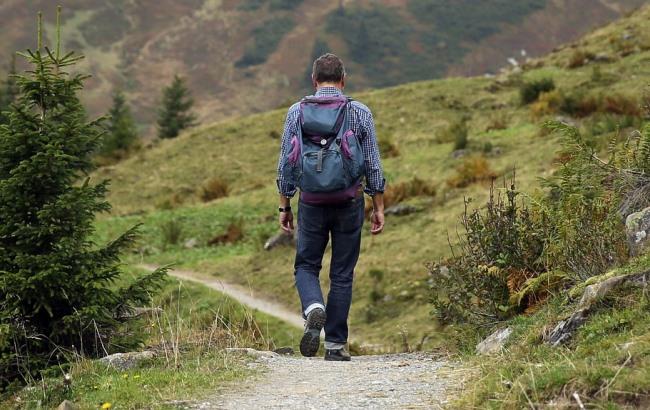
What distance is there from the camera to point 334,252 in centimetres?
766

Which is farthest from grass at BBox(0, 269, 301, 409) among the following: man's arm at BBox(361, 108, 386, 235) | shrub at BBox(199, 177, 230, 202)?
shrub at BBox(199, 177, 230, 202)

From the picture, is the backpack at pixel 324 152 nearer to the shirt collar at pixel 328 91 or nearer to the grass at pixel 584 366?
the shirt collar at pixel 328 91

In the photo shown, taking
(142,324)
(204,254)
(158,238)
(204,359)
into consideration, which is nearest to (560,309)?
(204,359)

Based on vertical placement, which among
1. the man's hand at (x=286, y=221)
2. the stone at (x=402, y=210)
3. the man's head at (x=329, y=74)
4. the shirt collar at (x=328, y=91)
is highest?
the man's head at (x=329, y=74)

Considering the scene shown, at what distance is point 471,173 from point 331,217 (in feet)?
37.9

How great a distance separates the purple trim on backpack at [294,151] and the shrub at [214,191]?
19.2m

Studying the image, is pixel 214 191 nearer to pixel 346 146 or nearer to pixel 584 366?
pixel 346 146

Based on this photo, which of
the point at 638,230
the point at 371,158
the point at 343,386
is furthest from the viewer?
the point at 371,158

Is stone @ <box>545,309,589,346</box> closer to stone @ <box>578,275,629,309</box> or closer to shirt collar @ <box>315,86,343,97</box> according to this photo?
stone @ <box>578,275,629,309</box>

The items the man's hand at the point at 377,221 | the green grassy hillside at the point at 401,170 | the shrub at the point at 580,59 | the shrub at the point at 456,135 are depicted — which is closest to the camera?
the man's hand at the point at 377,221

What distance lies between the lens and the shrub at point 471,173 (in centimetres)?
1817

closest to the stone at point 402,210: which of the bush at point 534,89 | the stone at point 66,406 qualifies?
the bush at point 534,89

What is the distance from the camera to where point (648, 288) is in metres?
5.81

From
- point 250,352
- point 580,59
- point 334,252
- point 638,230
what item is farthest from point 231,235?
point 638,230
